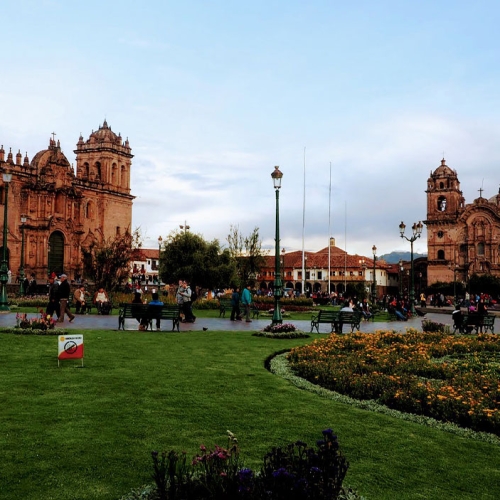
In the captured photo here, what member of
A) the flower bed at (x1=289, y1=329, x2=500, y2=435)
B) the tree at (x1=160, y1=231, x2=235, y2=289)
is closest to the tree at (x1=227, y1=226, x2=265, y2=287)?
the tree at (x1=160, y1=231, x2=235, y2=289)

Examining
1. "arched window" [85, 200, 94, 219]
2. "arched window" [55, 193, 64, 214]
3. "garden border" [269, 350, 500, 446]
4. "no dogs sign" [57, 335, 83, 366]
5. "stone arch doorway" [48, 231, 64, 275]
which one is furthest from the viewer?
"arched window" [85, 200, 94, 219]

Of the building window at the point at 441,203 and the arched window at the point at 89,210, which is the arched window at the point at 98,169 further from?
the building window at the point at 441,203

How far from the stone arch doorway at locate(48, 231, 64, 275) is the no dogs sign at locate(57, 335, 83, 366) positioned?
48.1 m

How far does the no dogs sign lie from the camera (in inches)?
402

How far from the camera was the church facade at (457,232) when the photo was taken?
78375 millimetres

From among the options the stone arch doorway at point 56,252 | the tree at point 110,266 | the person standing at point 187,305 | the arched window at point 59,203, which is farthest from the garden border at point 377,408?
the arched window at point 59,203

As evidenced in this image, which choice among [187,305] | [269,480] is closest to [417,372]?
[269,480]

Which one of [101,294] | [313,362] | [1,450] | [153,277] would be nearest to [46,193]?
[101,294]

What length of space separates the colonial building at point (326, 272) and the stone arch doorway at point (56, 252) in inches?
1559

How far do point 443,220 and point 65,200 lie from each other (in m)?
50.3

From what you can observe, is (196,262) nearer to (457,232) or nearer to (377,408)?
(377,408)

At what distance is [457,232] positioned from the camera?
261 ft

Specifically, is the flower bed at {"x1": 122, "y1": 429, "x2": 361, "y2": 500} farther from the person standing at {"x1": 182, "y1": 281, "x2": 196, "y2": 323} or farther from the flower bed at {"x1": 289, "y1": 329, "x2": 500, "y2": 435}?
the person standing at {"x1": 182, "y1": 281, "x2": 196, "y2": 323}

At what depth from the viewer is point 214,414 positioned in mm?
7305
